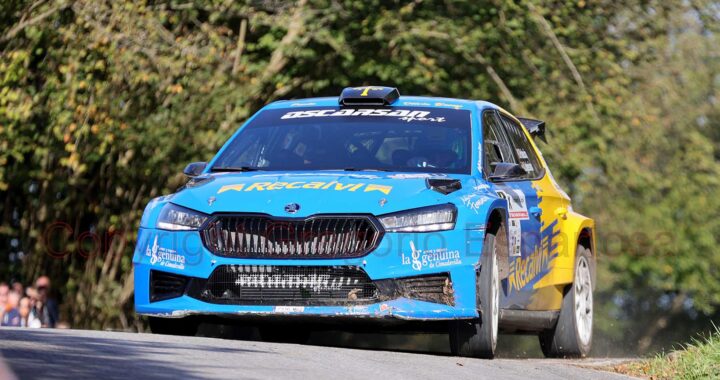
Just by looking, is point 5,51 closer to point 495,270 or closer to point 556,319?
point 556,319

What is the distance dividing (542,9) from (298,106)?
11.2m

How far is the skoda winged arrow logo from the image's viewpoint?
8.39m

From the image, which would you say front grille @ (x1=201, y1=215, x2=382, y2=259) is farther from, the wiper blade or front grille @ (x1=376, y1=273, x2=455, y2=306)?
the wiper blade

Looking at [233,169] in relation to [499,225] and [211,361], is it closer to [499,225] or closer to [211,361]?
[499,225]

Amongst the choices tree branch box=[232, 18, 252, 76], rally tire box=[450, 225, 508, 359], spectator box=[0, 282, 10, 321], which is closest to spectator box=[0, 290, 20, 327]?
spectator box=[0, 282, 10, 321]

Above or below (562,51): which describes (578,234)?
above

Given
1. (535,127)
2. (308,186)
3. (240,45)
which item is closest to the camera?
(308,186)

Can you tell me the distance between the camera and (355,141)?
384 inches

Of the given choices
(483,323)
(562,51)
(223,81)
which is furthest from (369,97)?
(562,51)

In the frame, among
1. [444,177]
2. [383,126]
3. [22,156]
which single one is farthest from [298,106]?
[22,156]

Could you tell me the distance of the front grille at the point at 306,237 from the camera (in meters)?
8.34

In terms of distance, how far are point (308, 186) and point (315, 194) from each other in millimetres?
148

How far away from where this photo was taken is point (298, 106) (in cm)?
1041

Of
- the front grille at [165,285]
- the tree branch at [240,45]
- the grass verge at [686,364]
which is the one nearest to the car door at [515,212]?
the grass verge at [686,364]
